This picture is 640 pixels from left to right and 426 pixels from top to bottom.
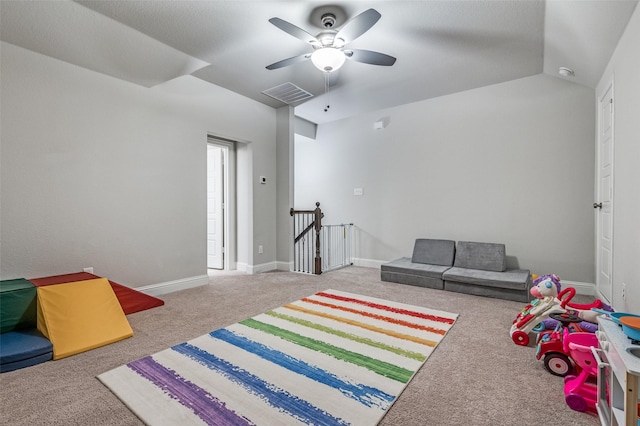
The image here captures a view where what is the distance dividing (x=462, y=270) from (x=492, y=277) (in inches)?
17.2

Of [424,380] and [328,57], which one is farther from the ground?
[328,57]

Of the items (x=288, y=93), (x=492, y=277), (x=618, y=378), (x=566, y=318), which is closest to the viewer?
(x=618, y=378)

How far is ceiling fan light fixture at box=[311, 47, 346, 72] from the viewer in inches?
104

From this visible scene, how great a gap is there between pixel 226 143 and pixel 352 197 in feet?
7.94

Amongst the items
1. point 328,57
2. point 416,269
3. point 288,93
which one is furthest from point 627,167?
point 288,93

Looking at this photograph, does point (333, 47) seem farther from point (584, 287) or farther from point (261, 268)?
point (584, 287)

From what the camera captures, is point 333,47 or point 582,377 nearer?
point 582,377

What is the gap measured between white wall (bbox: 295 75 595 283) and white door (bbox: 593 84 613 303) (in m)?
0.29

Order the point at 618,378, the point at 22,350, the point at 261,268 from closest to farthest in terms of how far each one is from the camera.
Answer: the point at 618,378 → the point at 22,350 → the point at 261,268

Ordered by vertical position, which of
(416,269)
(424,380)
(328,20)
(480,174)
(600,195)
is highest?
(328,20)

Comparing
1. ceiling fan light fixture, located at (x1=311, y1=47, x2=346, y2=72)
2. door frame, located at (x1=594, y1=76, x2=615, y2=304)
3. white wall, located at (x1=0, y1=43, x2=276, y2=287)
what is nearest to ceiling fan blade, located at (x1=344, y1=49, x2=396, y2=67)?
ceiling fan light fixture, located at (x1=311, y1=47, x2=346, y2=72)

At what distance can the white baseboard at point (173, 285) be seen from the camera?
3536 mm

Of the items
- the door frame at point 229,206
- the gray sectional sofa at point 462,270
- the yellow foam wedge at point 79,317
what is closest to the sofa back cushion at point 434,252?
the gray sectional sofa at point 462,270

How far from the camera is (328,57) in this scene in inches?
104
